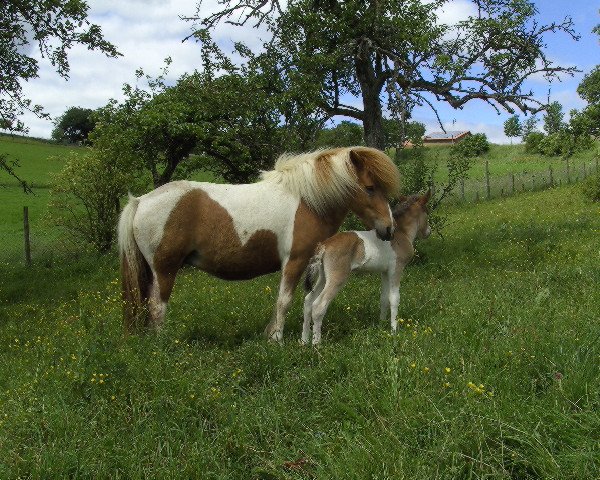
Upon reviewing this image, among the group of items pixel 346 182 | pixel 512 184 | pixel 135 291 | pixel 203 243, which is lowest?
pixel 135 291

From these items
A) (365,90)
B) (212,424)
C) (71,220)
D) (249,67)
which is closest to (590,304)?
(212,424)

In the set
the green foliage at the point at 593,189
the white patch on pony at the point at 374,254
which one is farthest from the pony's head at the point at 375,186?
the green foliage at the point at 593,189

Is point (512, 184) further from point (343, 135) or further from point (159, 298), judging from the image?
point (159, 298)

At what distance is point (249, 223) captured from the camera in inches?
228

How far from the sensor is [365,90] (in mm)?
12203

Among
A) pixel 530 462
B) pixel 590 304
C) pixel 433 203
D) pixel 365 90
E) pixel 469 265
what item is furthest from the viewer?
pixel 365 90

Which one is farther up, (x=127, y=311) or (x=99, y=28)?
(x=99, y=28)

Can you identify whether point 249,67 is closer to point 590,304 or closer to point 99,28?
point 99,28

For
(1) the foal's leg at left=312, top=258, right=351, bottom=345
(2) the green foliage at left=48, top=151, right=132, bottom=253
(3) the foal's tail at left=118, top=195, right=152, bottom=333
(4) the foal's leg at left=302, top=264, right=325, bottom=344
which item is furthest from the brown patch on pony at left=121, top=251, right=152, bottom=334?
(2) the green foliage at left=48, top=151, right=132, bottom=253

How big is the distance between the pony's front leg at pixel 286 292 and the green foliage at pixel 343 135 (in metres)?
8.19

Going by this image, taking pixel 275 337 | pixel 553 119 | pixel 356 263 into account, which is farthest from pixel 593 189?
pixel 275 337

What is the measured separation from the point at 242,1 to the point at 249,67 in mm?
1414

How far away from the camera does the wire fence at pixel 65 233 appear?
16.2m

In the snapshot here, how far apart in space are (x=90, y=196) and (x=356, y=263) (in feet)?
43.0
